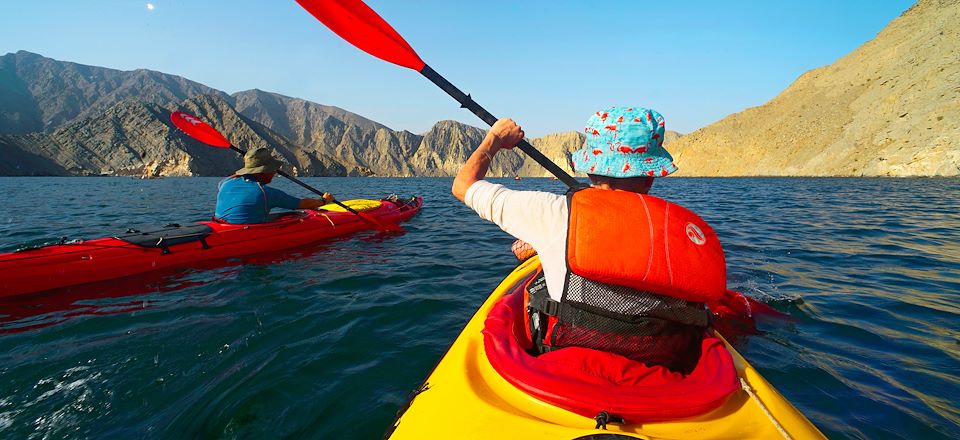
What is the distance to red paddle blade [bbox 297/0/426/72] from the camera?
11.7 feet

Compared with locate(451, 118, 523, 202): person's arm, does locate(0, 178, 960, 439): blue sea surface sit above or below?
below

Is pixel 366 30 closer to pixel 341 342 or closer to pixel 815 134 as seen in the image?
pixel 341 342

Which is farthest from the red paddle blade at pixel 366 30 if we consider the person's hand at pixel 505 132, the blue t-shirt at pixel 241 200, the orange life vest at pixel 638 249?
the blue t-shirt at pixel 241 200

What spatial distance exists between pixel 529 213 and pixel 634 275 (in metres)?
0.53

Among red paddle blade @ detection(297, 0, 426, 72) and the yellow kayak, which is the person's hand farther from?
red paddle blade @ detection(297, 0, 426, 72)

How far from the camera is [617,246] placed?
5.51 feet

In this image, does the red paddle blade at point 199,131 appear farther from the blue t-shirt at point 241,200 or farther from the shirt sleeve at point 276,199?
the shirt sleeve at point 276,199

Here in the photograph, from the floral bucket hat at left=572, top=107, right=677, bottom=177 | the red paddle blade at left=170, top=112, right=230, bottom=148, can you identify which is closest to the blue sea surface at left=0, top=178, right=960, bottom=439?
the floral bucket hat at left=572, top=107, right=677, bottom=177

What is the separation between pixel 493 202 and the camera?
1.87m

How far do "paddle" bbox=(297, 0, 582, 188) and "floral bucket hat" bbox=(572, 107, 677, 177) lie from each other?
1.41 meters

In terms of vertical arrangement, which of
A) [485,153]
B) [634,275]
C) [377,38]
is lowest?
[634,275]

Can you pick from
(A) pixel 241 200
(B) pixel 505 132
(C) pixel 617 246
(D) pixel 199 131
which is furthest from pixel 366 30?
(D) pixel 199 131

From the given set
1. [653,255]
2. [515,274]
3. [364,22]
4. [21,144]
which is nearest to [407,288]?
[515,274]

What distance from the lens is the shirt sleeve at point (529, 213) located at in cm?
179
